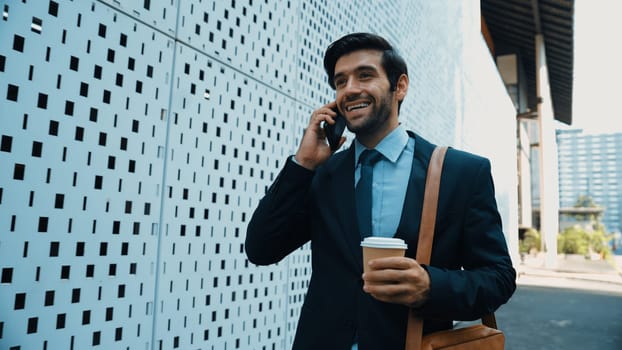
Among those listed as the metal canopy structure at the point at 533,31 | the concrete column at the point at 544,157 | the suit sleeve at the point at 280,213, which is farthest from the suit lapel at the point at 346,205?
the concrete column at the point at 544,157

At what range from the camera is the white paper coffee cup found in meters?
1.12

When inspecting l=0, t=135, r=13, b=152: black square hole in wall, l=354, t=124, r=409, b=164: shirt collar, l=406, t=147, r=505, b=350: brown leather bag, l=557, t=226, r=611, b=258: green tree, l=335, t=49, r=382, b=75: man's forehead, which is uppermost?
l=335, t=49, r=382, b=75: man's forehead

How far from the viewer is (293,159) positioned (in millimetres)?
1616

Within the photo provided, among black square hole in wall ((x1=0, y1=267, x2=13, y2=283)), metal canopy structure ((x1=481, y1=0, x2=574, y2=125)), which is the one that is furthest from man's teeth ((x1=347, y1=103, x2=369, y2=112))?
metal canopy structure ((x1=481, y1=0, x2=574, y2=125))

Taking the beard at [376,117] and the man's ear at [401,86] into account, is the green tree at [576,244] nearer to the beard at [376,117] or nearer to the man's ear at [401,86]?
the man's ear at [401,86]

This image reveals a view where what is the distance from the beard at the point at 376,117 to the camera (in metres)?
1.61

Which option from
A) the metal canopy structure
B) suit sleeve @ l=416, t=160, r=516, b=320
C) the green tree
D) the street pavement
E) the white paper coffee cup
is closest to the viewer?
the white paper coffee cup

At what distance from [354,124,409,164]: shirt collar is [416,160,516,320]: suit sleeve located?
296mm

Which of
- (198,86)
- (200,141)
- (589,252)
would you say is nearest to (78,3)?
(198,86)

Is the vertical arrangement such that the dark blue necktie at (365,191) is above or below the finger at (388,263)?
above

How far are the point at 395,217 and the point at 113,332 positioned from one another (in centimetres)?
149

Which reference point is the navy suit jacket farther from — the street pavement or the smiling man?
the street pavement

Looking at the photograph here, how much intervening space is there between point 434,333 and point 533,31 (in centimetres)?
3044

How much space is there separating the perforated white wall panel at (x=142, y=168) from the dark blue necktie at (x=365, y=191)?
3.96 feet
